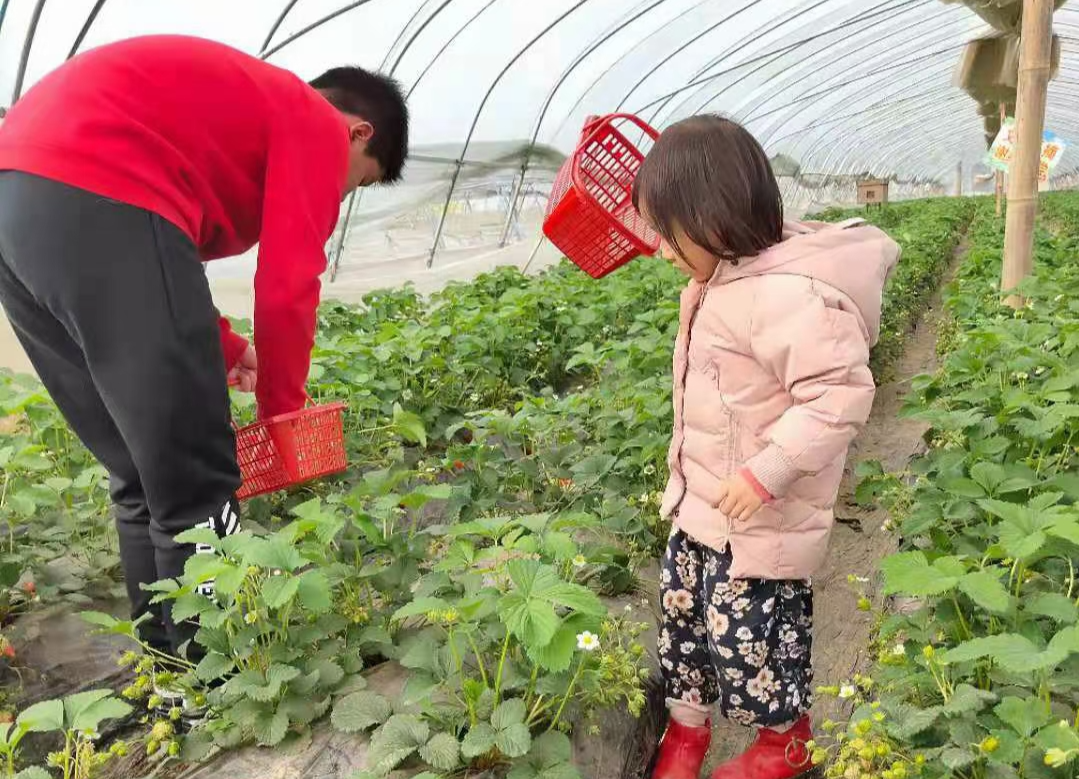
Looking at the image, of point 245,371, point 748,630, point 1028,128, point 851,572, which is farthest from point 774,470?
point 1028,128

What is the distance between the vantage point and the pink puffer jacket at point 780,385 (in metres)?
1.51

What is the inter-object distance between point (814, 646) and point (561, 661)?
1.41 m

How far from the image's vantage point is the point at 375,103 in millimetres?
2066

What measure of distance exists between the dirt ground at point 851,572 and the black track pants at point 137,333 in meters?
1.38

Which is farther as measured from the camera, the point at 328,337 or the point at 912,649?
the point at 328,337

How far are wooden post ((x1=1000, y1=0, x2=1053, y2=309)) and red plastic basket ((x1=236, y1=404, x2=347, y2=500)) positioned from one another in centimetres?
294

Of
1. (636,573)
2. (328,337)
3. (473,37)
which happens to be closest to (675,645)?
(636,573)

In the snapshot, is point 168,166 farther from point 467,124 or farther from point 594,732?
point 467,124

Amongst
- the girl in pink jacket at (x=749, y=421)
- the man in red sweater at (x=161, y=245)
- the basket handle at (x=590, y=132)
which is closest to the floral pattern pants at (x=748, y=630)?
the girl in pink jacket at (x=749, y=421)

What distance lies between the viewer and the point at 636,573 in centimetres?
239

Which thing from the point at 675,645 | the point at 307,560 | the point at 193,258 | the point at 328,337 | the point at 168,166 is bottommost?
the point at 328,337

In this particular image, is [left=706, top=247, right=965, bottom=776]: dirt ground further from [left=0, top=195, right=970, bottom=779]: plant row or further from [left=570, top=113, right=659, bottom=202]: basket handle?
[left=570, top=113, right=659, bottom=202]: basket handle

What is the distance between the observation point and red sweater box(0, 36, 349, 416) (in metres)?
1.62

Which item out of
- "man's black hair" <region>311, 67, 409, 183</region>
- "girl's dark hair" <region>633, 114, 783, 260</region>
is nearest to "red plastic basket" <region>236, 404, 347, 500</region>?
"man's black hair" <region>311, 67, 409, 183</region>
